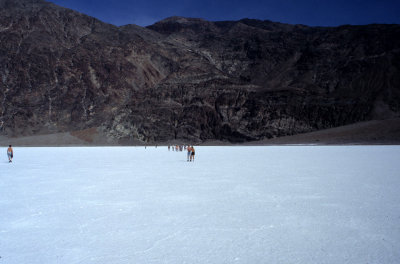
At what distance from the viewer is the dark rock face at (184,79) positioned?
78.4m

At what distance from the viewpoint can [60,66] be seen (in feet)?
314

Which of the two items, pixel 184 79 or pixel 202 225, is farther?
pixel 184 79

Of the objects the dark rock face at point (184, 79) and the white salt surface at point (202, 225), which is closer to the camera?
the white salt surface at point (202, 225)

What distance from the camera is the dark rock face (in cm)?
7838

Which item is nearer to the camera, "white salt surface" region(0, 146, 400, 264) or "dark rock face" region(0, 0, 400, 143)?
"white salt surface" region(0, 146, 400, 264)

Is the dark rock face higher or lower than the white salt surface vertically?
higher

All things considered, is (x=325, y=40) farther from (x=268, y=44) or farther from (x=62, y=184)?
(x=62, y=184)

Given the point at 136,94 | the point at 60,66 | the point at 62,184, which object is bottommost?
the point at 62,184

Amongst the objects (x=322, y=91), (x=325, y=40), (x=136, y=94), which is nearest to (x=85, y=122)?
(x=136, y=94)

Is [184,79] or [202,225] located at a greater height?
[184,79]

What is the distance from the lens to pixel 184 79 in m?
91.1

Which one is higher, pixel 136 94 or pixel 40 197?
pixel 136 94

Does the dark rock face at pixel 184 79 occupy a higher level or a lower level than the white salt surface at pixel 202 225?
higher

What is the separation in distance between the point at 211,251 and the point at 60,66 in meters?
104
